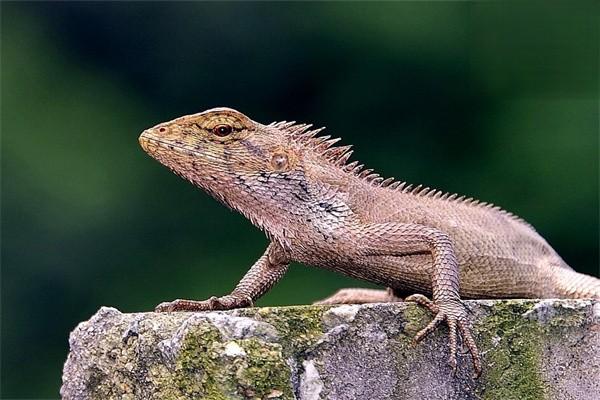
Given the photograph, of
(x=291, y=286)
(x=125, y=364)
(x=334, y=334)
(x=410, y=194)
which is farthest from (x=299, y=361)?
(x=291, y=286)

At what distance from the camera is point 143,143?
5723 millimetres

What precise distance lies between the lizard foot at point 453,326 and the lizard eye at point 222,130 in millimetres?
1321

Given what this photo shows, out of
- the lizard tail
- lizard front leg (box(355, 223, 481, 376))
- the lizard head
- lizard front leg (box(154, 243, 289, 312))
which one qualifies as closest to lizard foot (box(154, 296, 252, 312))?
lizard front leg (box(154, 243, 289, 312))

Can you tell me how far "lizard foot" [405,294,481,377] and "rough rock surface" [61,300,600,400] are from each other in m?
0.04

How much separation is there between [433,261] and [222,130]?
112cm

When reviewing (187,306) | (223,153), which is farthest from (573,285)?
(187,306)

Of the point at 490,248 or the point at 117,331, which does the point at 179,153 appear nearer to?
the point at 117,331

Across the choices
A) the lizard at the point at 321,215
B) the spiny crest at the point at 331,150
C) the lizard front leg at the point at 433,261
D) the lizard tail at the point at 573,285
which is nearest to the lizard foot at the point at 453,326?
the lizard front leg at the point at 433,261

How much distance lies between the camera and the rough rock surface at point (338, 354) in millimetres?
4539

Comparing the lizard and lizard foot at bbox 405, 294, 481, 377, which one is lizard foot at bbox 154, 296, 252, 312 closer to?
the lizard

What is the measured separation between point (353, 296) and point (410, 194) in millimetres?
676

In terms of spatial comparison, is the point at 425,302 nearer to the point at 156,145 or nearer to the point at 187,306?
the point at 187,306

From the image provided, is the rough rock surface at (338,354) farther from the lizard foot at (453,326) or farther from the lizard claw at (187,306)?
the lizard claw at (187,306)

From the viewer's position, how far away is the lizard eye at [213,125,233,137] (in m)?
5.70
